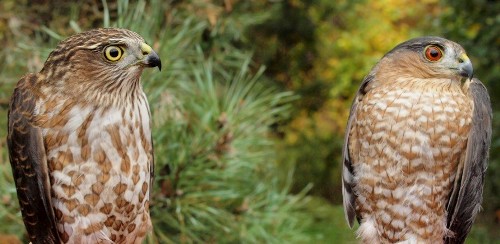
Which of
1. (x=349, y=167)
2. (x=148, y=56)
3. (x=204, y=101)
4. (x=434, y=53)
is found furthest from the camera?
(x=204, y=101)

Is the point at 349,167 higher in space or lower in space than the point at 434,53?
lower

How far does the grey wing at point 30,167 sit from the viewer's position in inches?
73.1

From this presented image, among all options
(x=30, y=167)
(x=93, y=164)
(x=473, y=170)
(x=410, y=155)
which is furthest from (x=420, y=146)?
(x=30, y=167)

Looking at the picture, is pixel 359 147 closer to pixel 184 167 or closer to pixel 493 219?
pixel 184 167

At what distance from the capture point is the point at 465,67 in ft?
6.18

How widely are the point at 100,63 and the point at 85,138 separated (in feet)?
0.66

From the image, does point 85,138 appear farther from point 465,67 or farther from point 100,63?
point 465,67

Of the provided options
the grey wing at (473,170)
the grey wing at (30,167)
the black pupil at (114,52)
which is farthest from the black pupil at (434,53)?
the grey wing at (30,167)

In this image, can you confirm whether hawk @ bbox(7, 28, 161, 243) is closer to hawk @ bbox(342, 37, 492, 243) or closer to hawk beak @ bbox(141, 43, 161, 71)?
hawk beak @ bbox(141, 43, 161, 71)

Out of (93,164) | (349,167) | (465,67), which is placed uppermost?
(465,67)

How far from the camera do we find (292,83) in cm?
761

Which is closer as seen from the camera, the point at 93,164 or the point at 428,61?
the point at 93,164

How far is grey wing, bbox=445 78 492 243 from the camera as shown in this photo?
1914 mm

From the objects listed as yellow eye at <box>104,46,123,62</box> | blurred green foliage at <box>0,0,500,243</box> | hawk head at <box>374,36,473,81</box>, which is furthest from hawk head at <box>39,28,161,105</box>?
hawk head at <box>374,36,473,81</box>
